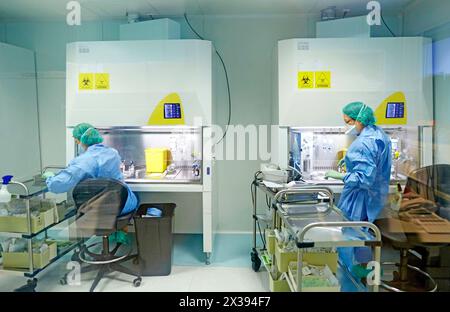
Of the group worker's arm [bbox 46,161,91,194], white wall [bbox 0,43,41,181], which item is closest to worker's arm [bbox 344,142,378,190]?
worker's arm [bbox 46,161,91,194]

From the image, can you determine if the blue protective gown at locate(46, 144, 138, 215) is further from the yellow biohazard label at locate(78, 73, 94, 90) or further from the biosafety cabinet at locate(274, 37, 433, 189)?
the biosafety cabinet at locate(274, 37, 433, 189)

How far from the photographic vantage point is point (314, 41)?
2.40 metres

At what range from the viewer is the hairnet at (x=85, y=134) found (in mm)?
2369

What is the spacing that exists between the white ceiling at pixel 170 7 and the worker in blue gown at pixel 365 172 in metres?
0.64

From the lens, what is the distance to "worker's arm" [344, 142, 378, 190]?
204cm

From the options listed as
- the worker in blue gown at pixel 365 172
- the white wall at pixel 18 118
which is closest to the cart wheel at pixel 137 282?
the white wall at pixel 18 118

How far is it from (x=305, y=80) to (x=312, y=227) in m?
1.37

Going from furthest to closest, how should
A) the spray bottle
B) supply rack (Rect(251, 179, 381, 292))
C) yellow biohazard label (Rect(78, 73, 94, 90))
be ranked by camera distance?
yellow biohazard label (Rect(78, 73, 94, 90)) → the spray bottle → supply rack (Rect(251, 179, 381, 292))

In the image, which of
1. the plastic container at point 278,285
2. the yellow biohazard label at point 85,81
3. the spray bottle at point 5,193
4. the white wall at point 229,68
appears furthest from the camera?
the yellow biohazard label at point 85,81

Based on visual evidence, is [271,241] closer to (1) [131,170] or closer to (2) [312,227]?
(2) [312,227]

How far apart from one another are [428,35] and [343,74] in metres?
0.59

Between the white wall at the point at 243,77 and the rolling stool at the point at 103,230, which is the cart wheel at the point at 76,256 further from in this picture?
the white wall at the point at 243,77

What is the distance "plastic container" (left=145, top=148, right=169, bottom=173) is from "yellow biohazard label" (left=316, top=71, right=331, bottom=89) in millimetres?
1283

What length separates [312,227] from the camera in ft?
4.60
